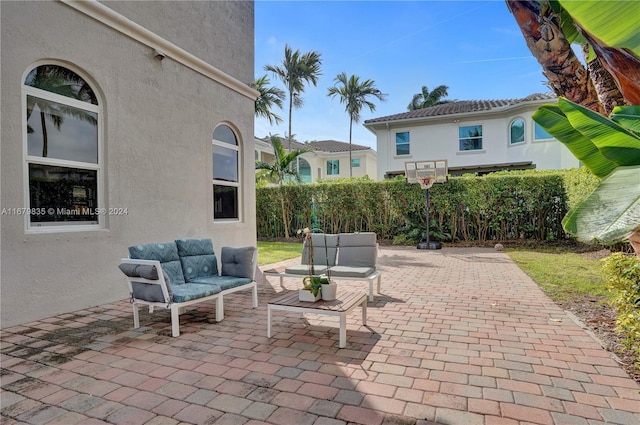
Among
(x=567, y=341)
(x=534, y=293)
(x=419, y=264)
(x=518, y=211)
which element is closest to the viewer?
(x=567, y=341)

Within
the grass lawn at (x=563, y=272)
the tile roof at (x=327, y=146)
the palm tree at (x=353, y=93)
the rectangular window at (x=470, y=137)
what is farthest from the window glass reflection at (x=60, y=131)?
the palm tree at (x=353, y=93)

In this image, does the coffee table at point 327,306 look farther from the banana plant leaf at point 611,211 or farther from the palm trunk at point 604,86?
the palm trunk at point 604,86

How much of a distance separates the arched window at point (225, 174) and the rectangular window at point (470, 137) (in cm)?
1493

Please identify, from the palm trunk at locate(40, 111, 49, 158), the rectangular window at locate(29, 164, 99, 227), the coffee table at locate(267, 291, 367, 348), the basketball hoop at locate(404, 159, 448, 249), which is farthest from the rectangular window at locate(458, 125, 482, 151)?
the palm trunk at locate(40, 111, 49, 158)

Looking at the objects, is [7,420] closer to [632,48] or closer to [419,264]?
[632,48]

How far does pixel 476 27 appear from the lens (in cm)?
878

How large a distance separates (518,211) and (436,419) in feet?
41.2

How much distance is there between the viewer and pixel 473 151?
1945 cm

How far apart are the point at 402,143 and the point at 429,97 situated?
14.6 metres

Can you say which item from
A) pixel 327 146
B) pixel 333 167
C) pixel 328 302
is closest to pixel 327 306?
pixel 328 302

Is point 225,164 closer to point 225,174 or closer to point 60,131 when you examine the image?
point 225,174

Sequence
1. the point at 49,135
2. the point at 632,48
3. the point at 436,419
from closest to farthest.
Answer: the point at 632,48
the point at 436,419
the point at 49,135

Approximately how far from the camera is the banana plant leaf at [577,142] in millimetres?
2674

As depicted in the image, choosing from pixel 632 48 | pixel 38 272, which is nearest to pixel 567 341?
pixel 632 48
